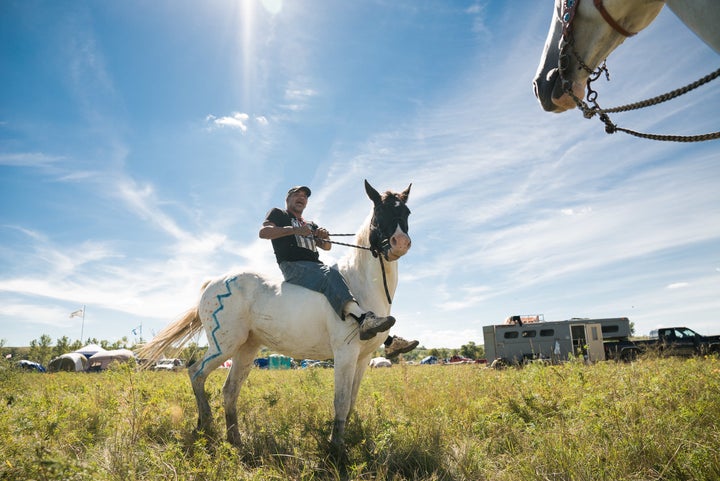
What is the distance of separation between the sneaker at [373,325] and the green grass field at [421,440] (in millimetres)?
863

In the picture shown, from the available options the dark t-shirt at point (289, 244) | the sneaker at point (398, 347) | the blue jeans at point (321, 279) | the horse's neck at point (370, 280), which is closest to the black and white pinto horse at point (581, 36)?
the horse's neck at point (370, 280)

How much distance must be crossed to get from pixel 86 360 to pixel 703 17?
42665 millimetres

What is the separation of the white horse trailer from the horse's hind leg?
44.9 feet

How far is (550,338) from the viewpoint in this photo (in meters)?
16.7

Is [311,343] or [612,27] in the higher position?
[612,27]

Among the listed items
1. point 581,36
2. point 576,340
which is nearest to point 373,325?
point 581,36

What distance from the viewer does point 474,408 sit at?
4.74 m

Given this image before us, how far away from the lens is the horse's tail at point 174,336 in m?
5.28

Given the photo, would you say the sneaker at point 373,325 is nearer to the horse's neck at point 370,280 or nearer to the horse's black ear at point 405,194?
the horse's neck at point 370,280

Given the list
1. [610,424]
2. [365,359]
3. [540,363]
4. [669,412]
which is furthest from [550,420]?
[540,363]

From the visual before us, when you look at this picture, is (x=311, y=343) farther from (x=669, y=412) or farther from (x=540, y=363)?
(x=540, y=363)

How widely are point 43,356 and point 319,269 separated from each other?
6118cm

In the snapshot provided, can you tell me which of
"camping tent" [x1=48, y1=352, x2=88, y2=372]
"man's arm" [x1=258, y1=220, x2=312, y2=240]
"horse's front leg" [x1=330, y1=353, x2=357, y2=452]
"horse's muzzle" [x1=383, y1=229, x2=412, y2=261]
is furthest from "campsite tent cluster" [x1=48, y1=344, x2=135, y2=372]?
"horse's muzzle" [x1=383, y1=229, x2=412, y2=261]

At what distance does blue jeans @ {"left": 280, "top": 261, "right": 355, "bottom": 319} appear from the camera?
4.25 metres
